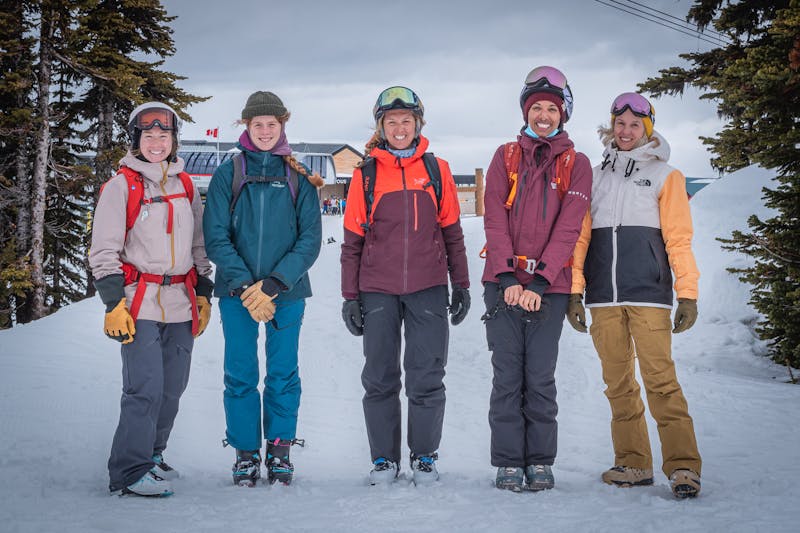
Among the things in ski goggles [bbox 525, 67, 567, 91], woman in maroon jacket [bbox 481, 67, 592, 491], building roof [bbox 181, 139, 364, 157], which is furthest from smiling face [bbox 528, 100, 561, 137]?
building roof [bbox 181, 139, 364, 157]

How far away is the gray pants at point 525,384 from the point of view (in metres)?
3.88

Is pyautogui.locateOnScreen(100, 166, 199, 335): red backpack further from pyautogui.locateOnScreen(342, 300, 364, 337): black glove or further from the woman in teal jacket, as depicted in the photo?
pyautogui.locateOnScreen(342, 300, 364, 337): black glove

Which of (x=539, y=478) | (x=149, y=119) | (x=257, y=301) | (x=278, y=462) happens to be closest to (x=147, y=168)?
(x=149, y=119)

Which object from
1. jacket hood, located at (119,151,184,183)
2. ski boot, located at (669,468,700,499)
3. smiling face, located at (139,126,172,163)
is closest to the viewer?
ski boot, located at (669,468,700,499)

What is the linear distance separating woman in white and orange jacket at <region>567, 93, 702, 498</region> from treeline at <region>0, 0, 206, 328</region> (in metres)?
14.0

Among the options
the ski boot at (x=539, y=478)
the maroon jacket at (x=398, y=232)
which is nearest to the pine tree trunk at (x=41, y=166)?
the maroon jacket at (x=398, y=232)

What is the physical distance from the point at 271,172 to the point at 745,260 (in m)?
10.1

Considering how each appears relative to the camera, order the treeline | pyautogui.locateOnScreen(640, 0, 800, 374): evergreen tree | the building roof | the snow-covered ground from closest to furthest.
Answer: the snow-covered ground
pyautogui.locateOnScreen(640, 0, 800, 374): evergreen tree
the treeline
the building roof

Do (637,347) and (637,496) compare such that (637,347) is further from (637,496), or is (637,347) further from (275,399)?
(275,399)

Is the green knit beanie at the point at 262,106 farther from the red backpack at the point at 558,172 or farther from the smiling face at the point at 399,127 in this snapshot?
Result: the red backpack at the point at 558,172

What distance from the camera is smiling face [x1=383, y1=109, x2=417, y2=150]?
4.13 metres

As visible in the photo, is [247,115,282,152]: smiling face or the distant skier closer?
the distant skier

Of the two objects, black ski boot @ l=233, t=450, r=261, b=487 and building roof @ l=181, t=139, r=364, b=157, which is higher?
building roof @ l=181, t=139, r=364, b=157

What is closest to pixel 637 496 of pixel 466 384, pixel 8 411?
pixel 466 384
